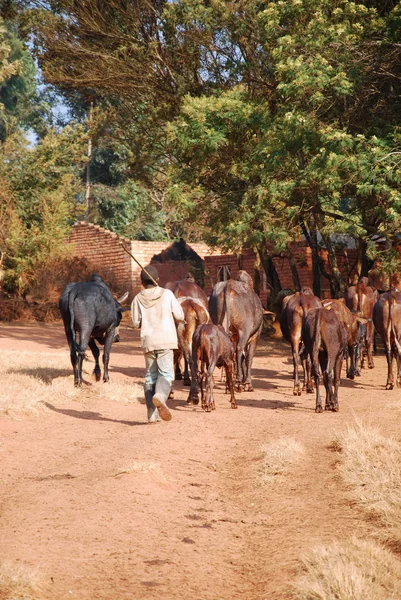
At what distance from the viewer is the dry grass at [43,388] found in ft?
40.5

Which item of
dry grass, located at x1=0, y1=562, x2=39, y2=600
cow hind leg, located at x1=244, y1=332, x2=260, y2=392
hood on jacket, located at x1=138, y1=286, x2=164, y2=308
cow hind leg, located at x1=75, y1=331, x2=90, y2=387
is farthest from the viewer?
cow hind leg, located at x1=244, y1=332, x2=260, y2=392

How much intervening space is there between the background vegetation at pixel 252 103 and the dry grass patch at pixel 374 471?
8.80m

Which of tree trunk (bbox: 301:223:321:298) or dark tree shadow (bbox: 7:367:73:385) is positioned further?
tree trunk (bbox: 301:223:321:298)

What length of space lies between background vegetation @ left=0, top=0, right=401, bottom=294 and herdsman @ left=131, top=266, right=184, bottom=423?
7.55 meters

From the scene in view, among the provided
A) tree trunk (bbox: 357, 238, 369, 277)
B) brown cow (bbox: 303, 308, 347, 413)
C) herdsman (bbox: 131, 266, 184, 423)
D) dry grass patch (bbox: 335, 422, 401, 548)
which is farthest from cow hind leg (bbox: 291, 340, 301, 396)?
tree trunk (bbox: 357, 238, 369, 277)

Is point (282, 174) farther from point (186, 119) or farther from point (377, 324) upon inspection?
point (377, 324)

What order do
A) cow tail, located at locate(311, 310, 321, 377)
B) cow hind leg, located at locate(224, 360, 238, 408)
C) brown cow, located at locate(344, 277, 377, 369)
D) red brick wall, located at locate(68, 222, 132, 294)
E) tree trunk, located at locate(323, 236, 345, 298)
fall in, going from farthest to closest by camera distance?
red brick wall, located at locate(68, 222, 132, 294)
tree trunk, located at locate(323, 236, 345, 298)
brown cow, located at locate(344, 277, 377, 369)
cow hind leg, located at locate(224, 360, 238, 408)
cow tail, located at locate(311, 310, 321, 377)

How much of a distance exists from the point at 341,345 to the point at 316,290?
14.3 metres

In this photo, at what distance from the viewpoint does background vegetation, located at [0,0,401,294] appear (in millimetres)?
18484

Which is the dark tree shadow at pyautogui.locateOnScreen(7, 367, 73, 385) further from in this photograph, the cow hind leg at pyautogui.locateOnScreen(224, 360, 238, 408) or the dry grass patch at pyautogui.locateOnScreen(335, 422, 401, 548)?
the dry grass patch at pyautogui.locateOnScreen(335, 422, 401, 548)

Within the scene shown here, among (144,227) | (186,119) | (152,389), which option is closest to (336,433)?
(152,389)

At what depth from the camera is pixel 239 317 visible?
15023 mm

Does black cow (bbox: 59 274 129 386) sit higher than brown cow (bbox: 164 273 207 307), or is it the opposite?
brown cow (bbox: 164 273 207 307)

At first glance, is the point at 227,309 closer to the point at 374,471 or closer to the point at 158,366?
the point at 158,366
